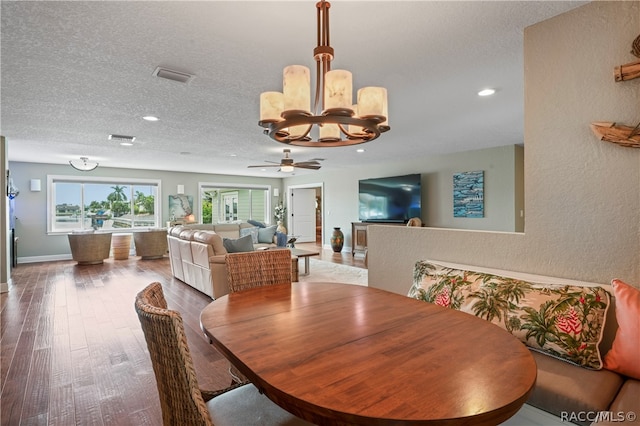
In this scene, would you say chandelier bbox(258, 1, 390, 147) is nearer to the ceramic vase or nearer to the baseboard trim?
the ceramic vase

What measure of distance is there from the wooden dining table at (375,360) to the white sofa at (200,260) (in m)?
2.57

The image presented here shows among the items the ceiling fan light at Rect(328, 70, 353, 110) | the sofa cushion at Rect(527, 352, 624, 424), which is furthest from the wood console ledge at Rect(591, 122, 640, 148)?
the ceiling fan light at Rect(328, 70, 353, 110)

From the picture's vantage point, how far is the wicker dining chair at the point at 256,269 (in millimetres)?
2092

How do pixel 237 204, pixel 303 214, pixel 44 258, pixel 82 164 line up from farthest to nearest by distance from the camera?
pixel 303 214 → pixel 237 204 → pixel 44 258 → pixel 82 164

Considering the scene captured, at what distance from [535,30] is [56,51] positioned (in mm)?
3128

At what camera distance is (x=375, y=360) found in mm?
1018

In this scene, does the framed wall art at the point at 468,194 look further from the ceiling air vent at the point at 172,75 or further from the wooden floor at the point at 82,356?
the ceiling air vent at the point at 172,75

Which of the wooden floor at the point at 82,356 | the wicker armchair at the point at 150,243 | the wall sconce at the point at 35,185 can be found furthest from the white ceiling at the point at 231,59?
the wicker armchair at the point at 150,243

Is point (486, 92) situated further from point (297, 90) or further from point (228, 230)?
point (228, 230)

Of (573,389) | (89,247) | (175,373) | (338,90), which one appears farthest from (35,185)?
(573,389)

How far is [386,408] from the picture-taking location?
2.53ft

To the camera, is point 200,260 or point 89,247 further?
point 89,247

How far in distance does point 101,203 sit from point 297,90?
28.7ft

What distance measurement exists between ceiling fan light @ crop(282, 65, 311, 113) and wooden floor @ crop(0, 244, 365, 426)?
1.91 m
